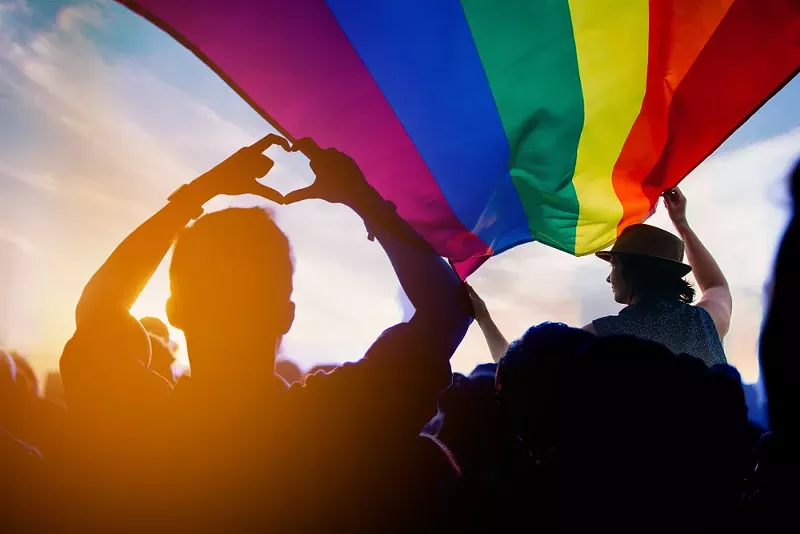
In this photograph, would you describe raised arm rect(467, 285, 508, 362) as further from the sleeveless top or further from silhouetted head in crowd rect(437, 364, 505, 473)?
silhouetted head in crowd rect(437, 364, 505, 473)

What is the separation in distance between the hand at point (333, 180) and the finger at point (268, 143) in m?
0.04

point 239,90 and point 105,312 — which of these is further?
point 239,90

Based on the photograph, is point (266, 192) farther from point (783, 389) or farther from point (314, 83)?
point (783, 389)

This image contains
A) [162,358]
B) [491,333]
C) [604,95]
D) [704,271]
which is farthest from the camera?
[491,333]

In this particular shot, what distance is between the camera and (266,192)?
1.25 m

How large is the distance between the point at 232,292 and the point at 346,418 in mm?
362

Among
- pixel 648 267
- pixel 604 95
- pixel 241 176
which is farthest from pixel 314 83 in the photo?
pixel 648 267

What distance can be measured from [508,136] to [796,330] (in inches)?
60.1

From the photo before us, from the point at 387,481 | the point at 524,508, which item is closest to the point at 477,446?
the point at 524,508

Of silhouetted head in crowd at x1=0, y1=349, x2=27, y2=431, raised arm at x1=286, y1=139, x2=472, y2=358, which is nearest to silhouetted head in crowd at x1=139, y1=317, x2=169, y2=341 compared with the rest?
silhouetted head in crowd at x1=0, y1=349, x2=27, y2=431

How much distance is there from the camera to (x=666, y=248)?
2562mm

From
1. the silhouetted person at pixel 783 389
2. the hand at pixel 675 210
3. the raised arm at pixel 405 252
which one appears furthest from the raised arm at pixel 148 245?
the hand at pixel 675 210

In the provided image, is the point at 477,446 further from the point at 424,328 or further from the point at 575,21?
the point at 575,21

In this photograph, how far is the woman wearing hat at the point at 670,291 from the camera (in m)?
2.21
